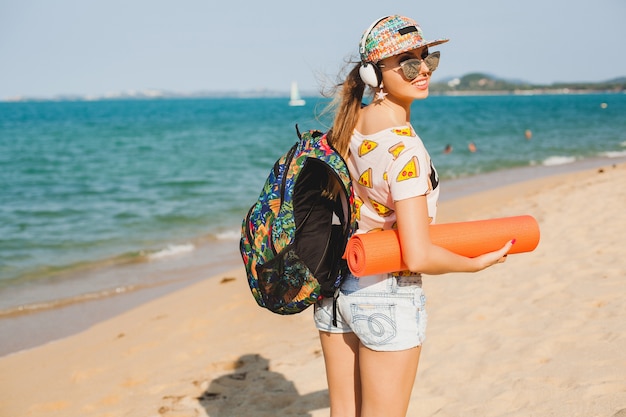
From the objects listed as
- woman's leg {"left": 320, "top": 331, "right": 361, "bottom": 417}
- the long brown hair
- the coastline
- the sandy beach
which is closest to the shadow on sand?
the sandy beach

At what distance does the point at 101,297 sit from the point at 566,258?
5.56 metres

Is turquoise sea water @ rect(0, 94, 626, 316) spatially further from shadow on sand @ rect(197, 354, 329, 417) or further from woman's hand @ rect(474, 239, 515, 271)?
shadow on sand @ rect(197, 354, 329, 417)

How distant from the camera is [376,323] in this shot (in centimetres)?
231

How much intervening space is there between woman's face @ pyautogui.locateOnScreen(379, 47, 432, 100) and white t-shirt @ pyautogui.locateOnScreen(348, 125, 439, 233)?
15cm

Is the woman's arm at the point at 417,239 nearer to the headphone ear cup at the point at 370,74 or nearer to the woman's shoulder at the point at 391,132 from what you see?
the woman's shoulder at the point at 391,132

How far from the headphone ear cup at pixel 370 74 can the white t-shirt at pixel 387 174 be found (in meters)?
0.19

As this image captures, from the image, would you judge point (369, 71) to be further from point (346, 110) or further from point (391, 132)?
point (391, 132)

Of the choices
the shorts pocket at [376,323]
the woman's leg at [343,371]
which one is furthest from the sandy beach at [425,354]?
the shorts pocket at [376,323]

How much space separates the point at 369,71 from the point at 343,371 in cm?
115

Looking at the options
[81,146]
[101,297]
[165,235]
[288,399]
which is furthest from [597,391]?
[81,146]

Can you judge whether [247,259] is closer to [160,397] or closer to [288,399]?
[288,399]

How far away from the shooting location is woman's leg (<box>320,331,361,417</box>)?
8.29 feet

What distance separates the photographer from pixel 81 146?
1277 inches

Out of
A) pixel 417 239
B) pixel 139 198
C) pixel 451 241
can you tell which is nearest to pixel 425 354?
pixel 451 241
